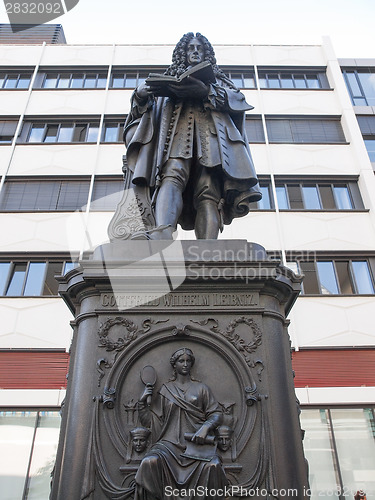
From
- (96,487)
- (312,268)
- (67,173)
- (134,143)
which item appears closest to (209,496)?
(96,487)

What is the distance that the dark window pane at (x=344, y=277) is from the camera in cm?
1678

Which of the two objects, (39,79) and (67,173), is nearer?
(67,173)

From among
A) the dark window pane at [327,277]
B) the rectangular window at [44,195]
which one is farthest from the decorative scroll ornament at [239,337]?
the rectangular window at [44,195]

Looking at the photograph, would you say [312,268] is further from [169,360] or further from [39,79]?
[39,79]

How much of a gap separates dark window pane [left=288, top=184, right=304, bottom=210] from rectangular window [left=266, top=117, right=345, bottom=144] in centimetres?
272

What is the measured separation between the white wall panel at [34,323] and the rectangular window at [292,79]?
650 inches

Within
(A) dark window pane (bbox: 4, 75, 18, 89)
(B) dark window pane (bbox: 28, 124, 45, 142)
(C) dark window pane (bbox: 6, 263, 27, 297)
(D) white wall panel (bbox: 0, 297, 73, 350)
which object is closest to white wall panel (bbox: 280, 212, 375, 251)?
(D) white wall panel (bbox: 0, 297, 73, 350)

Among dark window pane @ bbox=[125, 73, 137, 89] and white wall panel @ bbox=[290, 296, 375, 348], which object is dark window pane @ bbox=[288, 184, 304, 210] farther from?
dark window pane @ bbox=[125, 73, 137, 89]

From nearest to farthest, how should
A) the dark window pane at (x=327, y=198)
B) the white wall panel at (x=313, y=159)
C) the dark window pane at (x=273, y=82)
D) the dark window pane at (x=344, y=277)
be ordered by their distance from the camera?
the dark window pane at (x=344, y=277) < the dark window pane at (x=327, y=198) < the white wall panel at (x=313, y=159) < the dark window pane at (x=273, y=82)

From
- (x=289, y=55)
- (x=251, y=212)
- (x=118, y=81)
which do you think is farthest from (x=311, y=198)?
(x=118, y=81)

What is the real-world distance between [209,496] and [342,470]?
12.5m

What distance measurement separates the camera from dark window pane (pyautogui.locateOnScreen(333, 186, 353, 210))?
753 inches

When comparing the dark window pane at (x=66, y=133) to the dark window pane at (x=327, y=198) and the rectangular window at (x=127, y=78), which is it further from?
the dark window pane at (x=327, y=198)

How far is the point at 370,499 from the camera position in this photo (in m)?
12.4
